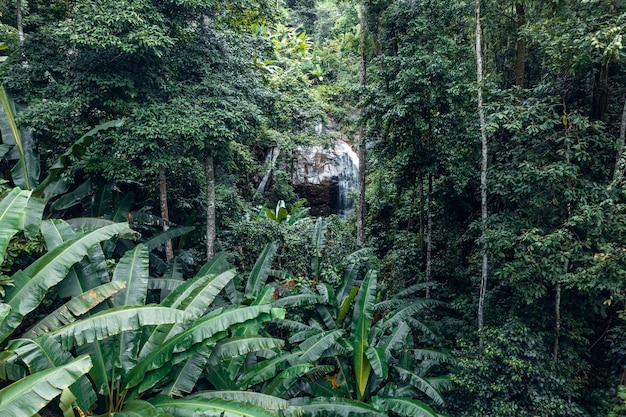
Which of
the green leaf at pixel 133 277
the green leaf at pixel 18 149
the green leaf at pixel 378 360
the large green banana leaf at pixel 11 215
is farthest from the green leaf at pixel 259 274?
the green leaf at pixel 18 149

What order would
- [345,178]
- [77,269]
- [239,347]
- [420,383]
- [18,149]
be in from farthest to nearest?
[345,178], [18,149], [420,383], [77,269], [239,347]

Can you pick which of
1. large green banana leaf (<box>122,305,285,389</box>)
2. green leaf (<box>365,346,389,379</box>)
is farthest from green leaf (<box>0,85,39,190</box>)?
green leaf (<box>365,346,389,379</box>)

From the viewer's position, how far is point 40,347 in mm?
4402

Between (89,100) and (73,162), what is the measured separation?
4.82 feet

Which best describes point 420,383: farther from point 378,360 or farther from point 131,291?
point 131,291

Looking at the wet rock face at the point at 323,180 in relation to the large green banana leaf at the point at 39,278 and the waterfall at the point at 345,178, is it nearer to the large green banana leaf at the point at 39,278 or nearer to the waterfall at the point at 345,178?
the waterfall at the point at 345,178

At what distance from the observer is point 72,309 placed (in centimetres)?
519

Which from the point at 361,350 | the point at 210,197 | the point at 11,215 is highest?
the point at 11,215

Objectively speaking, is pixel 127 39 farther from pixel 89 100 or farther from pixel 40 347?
pixel 40 347

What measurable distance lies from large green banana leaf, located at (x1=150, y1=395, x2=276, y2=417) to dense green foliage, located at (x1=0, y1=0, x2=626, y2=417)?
0.12 ft

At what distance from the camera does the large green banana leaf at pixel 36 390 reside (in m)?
3.56

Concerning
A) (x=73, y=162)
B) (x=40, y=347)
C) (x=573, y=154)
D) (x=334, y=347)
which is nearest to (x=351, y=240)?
(x=334, y=347)

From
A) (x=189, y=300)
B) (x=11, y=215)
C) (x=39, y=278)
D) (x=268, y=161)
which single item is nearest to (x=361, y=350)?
(x=189, y=300)

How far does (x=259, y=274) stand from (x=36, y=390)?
5.36m
